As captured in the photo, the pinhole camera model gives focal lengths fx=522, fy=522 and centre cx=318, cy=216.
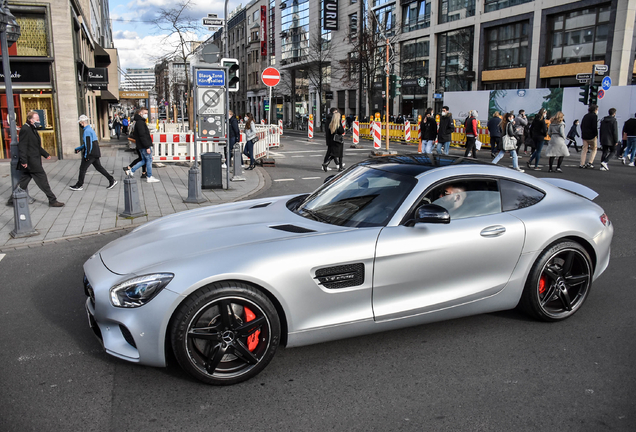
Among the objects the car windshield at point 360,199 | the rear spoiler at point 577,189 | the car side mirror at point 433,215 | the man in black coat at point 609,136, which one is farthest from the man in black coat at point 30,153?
the man in black coat at point 609,136

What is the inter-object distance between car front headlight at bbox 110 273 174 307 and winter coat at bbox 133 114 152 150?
33.7 feet

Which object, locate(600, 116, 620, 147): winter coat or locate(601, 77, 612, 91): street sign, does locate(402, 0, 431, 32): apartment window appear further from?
locate(600, 116, 620, 147): winter coat

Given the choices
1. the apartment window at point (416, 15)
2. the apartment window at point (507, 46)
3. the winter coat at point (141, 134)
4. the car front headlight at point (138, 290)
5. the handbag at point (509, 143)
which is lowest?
the car front headlight at point (138, 290)

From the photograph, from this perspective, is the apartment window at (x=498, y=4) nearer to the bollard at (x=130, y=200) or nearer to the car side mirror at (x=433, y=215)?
the bollard at (x=130, y=200)

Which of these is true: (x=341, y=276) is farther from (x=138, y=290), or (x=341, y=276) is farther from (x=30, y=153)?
(x=30, y=153)

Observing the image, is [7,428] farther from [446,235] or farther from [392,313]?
[446,235]

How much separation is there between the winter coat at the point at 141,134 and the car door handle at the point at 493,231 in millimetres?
10593

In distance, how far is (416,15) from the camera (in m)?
44.0

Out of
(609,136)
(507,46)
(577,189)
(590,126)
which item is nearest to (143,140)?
(577,189)

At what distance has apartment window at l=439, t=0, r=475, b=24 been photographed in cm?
3763

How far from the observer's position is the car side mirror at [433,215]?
3596 mm

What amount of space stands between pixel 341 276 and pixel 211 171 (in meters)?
9.13

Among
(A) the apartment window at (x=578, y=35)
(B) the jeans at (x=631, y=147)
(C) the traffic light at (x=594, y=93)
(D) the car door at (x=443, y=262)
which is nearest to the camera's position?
(D) the car door at (x=443, y=262)

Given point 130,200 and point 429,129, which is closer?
point 130,200
